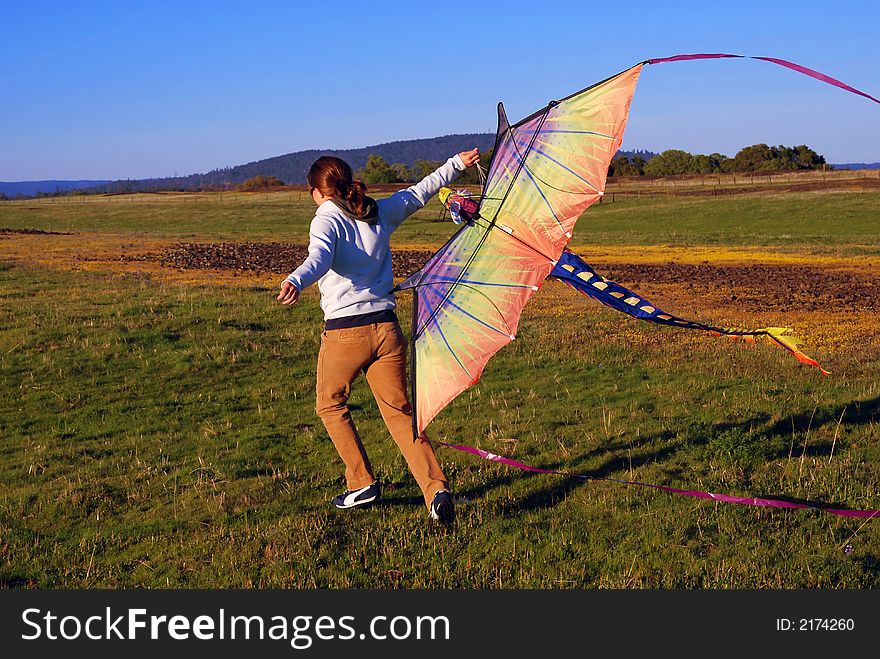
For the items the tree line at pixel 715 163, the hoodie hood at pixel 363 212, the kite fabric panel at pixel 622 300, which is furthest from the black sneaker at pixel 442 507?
the tree line at pixel 715 163

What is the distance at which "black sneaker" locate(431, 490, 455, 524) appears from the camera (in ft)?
21.8

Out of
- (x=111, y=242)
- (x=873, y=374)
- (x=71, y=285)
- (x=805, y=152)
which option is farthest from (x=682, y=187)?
(x=873, y=374)

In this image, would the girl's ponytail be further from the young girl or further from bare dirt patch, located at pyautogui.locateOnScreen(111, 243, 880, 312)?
bare dirt patch, located at pyautogui.locateOnScreen(111, 243, 880, 312)

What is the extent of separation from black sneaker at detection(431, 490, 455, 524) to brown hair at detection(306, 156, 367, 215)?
2.10 meters

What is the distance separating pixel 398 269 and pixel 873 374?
18596 mm

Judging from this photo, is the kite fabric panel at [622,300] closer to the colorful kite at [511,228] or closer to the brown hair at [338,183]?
the colorful kite at [511,228]

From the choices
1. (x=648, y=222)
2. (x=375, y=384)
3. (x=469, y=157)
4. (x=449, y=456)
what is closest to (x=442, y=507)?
(x=375, y=384)

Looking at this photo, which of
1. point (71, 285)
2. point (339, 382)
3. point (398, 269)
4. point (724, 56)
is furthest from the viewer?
point (398, 269)

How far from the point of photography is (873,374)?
465 inches

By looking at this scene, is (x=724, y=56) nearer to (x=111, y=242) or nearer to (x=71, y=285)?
(x=71, y=285)

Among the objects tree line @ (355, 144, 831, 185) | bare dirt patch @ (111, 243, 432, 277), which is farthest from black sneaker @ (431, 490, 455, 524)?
tree line @ (355, 144, 831, 185)

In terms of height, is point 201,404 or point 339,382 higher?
point 339,382

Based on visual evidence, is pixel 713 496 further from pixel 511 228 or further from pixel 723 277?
pixel 723 277

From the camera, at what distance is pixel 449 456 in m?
8.59
